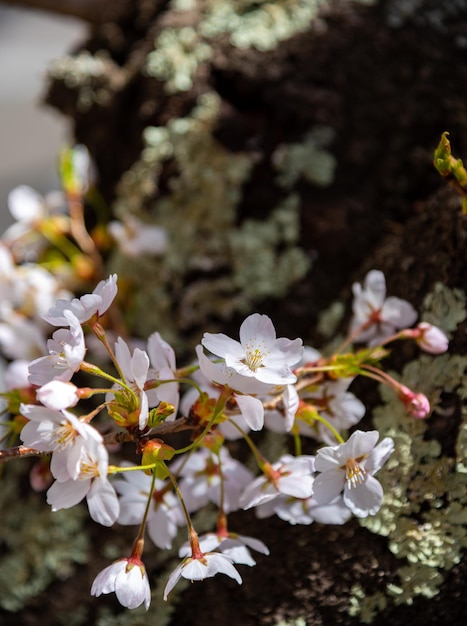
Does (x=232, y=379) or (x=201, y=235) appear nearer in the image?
(x=232, y=379)

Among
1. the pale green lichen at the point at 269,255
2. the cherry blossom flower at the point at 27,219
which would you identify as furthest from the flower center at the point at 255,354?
the cherry blossom flower at the point at 27,219

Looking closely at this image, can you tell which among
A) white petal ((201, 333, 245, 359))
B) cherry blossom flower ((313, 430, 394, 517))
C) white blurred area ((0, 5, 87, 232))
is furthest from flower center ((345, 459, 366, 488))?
white blurred area ((0, 5, 87, 232))

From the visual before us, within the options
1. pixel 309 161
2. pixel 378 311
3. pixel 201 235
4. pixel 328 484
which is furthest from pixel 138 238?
pixel 328 484

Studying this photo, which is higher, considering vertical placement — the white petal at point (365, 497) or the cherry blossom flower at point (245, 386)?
the cherry blossom flower at point (245, 386)

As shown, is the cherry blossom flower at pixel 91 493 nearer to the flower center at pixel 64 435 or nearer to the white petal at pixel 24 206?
the flower center at pixel 64 435

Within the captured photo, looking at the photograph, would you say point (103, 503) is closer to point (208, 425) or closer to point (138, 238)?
point (208, 425)

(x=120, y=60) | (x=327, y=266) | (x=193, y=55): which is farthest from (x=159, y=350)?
(x=120, y=60)
